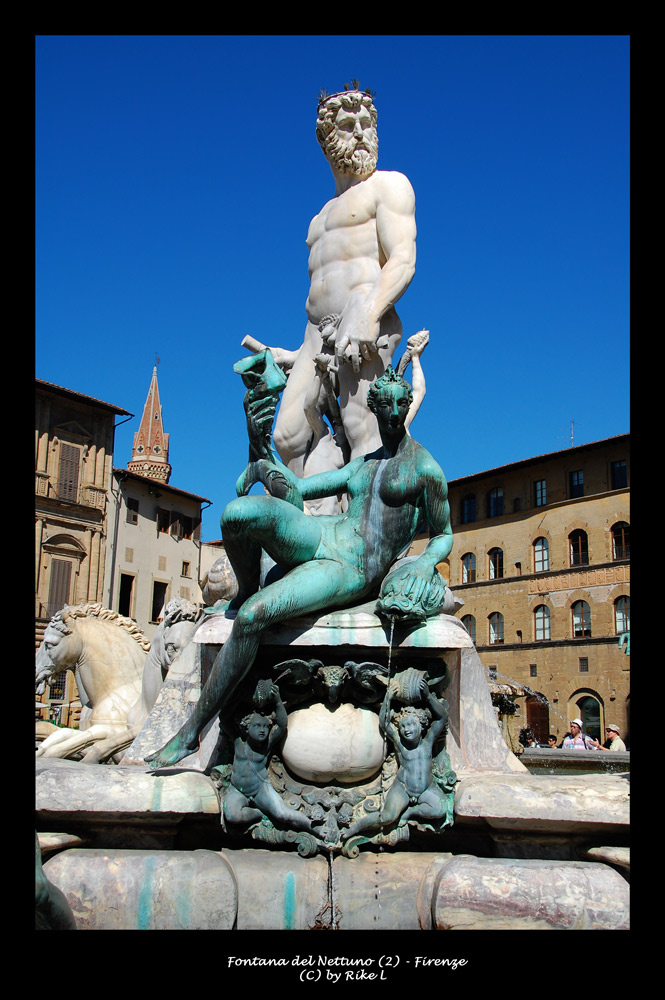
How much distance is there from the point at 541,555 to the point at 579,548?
227cm

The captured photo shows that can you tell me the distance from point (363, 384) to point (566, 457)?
1638 inches

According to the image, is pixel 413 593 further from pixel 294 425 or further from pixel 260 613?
pixel 294 425

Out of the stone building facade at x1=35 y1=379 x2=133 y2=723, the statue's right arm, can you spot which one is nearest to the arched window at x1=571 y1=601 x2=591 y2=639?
the stone building facade at x1=35 y1=379 x2=133 y2=723

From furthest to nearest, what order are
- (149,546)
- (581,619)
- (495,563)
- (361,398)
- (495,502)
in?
(495,502) → (495,563) → (149,546) → (581,619) → (361,398)

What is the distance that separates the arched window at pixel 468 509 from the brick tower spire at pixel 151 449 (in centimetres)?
5268

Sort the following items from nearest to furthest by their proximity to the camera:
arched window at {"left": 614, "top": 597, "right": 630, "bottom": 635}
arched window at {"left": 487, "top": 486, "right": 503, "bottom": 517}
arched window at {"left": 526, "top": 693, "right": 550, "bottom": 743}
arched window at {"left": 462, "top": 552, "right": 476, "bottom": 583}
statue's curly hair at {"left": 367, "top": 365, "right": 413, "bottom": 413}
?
statue's curly hair at {"left": 367, "top": 365, "right": 413, "bottom": 413}
arched window at {"left": 614, "top": 597, "right": 630, "bottom": 635}
arched window at {"left": 526, "top": 693, "right": 550, "bottom": 743}
arched window at {"left": 487, "top": 486, "right": 503, "bottom": 517}
arched window at {"left": 462, "top": 552, "right": 476, "bottom": 583}

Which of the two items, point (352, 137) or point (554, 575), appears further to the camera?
point (554, 575)

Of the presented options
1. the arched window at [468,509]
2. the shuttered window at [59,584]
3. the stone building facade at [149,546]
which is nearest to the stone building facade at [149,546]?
the stone building facade at [149,546]

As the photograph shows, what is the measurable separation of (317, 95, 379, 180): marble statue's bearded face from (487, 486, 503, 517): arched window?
4373 cm

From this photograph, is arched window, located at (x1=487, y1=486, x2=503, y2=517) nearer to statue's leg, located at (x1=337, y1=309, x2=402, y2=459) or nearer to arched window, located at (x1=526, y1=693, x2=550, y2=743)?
arched window, located at (x1=526, y1=693, x2=550, y2=743)

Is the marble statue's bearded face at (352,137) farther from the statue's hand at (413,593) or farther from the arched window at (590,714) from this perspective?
the arched window at (590,714)

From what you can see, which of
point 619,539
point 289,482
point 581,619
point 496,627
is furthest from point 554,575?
point 289,482

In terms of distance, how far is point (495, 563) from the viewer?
4984 cm

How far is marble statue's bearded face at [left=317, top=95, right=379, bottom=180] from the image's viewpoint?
22.1 ft
